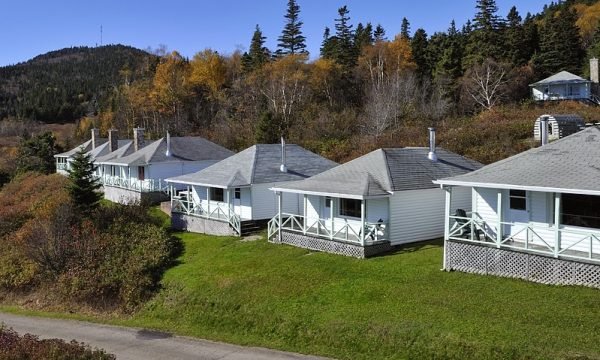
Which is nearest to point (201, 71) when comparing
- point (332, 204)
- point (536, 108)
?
point (536, 108)

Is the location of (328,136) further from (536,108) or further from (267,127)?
(536,108)

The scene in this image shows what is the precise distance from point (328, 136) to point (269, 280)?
33.2 metres

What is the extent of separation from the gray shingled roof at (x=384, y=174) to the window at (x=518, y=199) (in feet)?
16.6

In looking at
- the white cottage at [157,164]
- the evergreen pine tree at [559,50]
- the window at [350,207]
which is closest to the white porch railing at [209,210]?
the white cottage at [157,164]

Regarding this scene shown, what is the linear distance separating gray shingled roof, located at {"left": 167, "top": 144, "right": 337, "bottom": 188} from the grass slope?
24.4 feet

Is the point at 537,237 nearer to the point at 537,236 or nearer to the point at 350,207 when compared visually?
the point at 537,236

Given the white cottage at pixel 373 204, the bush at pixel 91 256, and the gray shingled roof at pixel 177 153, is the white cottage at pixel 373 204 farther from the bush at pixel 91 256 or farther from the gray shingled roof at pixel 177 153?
the gray shingled roof at pixel 177 153

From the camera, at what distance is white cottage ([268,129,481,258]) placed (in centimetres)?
2378

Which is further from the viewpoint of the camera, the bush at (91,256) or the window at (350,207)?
the window at (350,207)

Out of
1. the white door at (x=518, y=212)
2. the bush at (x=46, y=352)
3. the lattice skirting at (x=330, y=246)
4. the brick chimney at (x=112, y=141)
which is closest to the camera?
the bush at (x=46, y=352)

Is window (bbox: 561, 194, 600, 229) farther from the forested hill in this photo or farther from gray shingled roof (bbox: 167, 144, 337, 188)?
the forested hill

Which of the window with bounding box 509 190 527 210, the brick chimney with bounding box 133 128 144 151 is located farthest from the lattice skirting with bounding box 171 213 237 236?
the brick chimney with bounding box 133 128 144 151

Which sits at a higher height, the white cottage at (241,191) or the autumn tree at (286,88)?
the autumn tree at (286,88)

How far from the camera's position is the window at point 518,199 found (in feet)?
65.4
